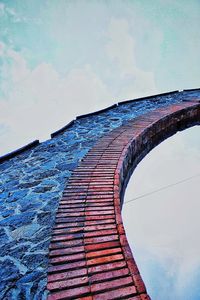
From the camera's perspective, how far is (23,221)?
110 inches

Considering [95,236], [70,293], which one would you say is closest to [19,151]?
[95,236]

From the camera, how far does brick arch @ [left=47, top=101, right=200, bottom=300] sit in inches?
70.8

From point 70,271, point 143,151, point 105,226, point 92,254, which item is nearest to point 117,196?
A: point 105,226

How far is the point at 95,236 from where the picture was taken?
229 cm

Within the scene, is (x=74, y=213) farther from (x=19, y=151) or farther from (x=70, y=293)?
(x=19, y=151)

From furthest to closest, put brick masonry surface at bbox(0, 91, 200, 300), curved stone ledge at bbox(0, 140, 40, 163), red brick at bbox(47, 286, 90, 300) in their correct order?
curved stone ledge at bbox(0, 140, 40, 163) < brick masonry surface at bbox(0, 91, 200, 300) < red brick at bbox(47, 286, 90, 300)

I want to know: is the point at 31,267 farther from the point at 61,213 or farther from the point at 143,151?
the point at 143,151

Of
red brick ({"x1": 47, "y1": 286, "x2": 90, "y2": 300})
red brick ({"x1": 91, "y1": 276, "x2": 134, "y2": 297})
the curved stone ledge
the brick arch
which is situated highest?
the curved stone ledge

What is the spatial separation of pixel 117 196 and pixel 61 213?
0.66m

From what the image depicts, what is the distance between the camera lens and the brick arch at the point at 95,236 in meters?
1.80

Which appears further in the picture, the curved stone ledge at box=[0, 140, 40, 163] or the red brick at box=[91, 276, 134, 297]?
the curved stone ledge at box=[0, 140, 40, 163]

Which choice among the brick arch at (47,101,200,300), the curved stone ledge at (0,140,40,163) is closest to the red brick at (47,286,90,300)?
the brick arch at (47,101,200,300)

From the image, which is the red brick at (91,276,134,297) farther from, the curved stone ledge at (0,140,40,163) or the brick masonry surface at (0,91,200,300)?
the curved stone ledge at (0,140,40,163)

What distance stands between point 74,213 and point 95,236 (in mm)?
435
